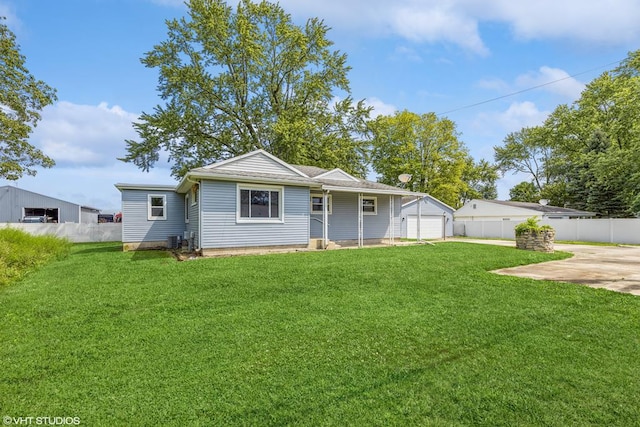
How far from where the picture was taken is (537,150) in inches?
1566

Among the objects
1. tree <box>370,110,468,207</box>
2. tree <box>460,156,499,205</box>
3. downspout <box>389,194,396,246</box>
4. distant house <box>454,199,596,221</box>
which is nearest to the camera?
downspout <box>389,194,396,246</box>

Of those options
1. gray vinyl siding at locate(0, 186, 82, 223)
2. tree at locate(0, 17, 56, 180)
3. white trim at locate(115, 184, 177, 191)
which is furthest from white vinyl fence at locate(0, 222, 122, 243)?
gray vinyl siding at locate(0, 186, 82, 223)

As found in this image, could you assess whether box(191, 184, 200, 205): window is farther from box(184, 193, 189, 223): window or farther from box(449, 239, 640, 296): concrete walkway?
box(449, 239, 640, 296): concrete walkway

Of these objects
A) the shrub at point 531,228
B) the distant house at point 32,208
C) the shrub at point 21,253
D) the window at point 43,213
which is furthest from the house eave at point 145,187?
the window at point 43,213

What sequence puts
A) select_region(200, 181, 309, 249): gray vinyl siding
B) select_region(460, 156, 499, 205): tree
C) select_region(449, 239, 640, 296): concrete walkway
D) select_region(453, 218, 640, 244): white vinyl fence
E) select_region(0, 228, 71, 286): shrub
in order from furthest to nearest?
select_region(460, 156, 499, 205): tree < select_region(453, 218, 640, 244): white vinyl fence < select_region(200, 181, 309, 249): gray vinyl siding < select_region(0, 228, 71, 286): shrub < select_region(449, 239, 640, 296): concrete walkway

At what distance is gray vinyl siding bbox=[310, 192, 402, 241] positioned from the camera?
13938 millimetres

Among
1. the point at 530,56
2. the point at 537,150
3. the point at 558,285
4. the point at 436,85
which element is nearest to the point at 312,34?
the point at 436,85

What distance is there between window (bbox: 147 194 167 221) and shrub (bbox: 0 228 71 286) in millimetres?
3432

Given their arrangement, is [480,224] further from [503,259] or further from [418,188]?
[503,259]

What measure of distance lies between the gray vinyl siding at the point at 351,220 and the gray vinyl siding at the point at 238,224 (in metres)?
1.62

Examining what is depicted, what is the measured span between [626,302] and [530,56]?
37.1 feet

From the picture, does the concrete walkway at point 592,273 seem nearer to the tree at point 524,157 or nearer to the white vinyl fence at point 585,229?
the white vinyl fence at point 585,229

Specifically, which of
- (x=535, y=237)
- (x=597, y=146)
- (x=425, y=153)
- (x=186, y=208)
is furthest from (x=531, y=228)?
(x=597, y=146)

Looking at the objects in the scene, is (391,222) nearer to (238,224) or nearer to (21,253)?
(238,224)
